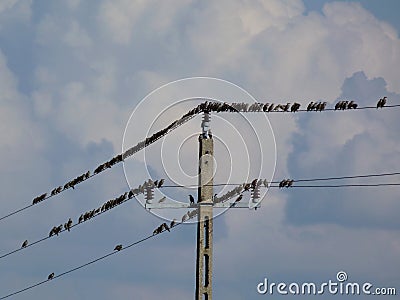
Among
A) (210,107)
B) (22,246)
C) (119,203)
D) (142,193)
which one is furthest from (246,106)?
(22,246)

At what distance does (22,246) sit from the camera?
58.2 meters

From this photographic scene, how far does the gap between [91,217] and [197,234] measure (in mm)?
12956

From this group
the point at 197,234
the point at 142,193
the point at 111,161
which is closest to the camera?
the point at 197,234

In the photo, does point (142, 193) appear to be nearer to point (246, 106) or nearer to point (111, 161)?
point (246, 106)

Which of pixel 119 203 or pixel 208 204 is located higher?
pixel 119 203

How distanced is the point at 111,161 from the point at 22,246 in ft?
31.4

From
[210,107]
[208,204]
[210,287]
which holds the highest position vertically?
[210,107]

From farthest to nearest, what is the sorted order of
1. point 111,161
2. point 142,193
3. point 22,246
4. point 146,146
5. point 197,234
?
point 22,246 < point 111,161 < point 146,146 < point 142,193 < point 197,234

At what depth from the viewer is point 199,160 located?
134 ft

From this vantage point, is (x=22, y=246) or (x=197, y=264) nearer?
(x=197, y=264)

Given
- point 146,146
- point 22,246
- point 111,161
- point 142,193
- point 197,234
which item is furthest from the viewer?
point 22,246

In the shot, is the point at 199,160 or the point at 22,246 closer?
the point at 199,160

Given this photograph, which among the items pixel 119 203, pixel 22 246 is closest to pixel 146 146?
pixel 119 203

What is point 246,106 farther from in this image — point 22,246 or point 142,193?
point 22,246
